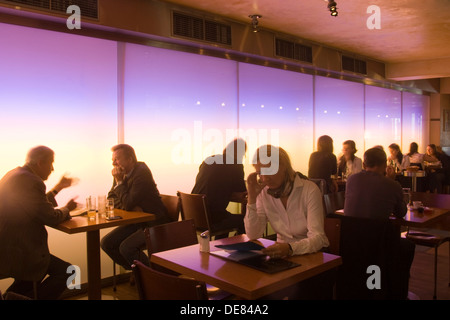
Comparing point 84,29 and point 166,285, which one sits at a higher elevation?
point 84,29

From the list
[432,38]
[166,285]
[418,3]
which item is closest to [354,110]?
[432,38]

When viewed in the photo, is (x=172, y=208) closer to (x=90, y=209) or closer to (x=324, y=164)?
(x=90, y=209)

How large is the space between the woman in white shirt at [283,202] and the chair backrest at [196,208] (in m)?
1.33

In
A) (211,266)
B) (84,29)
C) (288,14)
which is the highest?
(288,14)

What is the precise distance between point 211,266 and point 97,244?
57.1 inches

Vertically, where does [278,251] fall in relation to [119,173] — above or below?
below

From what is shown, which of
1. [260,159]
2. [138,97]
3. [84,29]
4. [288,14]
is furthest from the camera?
[288,14]

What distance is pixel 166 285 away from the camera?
1801 mm

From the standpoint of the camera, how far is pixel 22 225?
291cm

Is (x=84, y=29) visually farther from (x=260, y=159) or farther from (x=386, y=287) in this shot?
(x=386, y=287)

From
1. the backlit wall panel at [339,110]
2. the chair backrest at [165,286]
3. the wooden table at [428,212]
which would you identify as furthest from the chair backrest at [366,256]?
the backlit wall panel at [339,110]
